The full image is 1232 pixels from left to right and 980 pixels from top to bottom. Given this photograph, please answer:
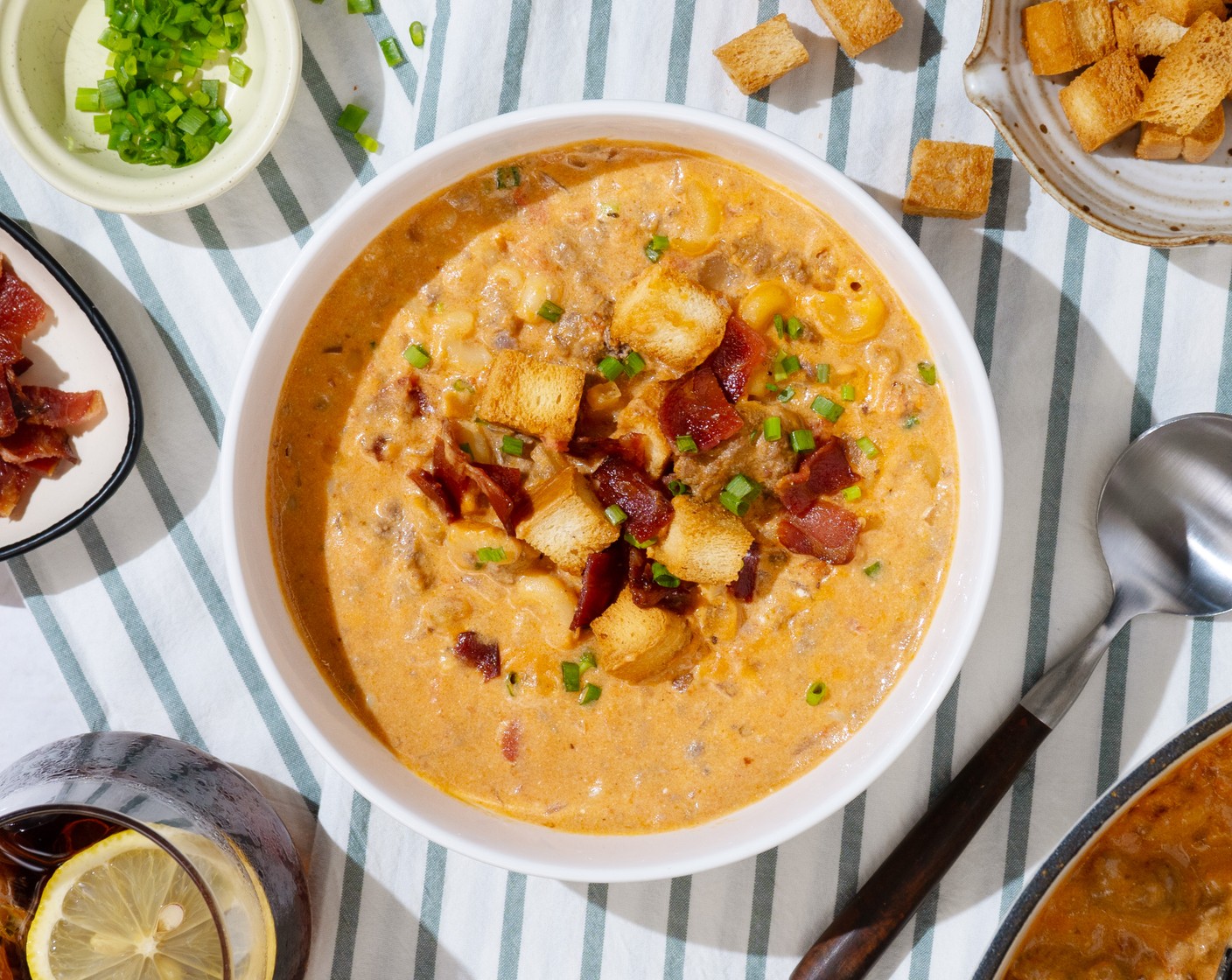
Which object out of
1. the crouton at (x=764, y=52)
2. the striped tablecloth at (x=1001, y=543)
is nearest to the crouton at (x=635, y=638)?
the striped tablecloth at (x=1001, y=543)

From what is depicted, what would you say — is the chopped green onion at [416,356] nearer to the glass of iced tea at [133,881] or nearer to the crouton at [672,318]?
the crouton at [672,318]

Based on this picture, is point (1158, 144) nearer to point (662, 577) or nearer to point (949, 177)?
point (949, 177)

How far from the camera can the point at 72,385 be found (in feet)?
11.0

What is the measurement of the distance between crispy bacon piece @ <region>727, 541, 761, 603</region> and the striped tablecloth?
858 millimetres

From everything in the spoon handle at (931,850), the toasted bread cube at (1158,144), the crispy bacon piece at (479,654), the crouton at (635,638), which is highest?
the toasted bread cube at (1158,144)

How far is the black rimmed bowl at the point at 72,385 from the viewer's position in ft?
10.5

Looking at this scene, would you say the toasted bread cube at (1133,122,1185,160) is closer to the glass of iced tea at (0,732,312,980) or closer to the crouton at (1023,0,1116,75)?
the crouton at (1023,0,1116,75)

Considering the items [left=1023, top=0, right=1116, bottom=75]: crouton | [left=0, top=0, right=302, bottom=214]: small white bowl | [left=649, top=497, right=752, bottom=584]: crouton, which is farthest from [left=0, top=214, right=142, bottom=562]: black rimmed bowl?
[left=1023, top=0, right=1116, bottom=75]: crouton

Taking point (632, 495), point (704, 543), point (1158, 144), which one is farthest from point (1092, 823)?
point (1158, 144)

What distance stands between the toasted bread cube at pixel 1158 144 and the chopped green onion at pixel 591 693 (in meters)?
2.28

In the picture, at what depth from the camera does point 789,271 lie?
2.84 meters

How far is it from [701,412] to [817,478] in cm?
37

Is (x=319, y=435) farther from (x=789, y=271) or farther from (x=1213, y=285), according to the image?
(x=1213, y=285)

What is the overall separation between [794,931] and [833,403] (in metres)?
1.75
